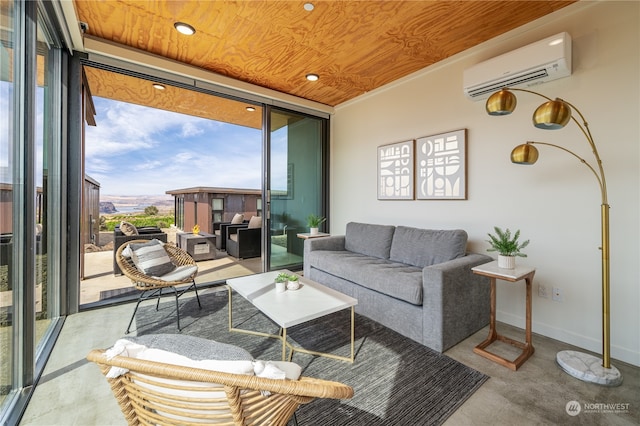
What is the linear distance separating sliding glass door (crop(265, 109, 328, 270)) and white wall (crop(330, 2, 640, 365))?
183cm

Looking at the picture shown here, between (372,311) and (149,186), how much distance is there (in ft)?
23.4

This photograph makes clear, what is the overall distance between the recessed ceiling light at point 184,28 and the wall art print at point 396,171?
8.00ft

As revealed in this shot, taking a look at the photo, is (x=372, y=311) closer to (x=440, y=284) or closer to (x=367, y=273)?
(x=367, y=273)

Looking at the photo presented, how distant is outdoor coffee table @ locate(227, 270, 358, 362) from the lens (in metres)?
1.74

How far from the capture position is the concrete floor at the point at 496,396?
1425 millimetres

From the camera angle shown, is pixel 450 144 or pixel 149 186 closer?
pixel 450 144

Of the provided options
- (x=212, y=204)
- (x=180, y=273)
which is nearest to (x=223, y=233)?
(x=212, y=204)

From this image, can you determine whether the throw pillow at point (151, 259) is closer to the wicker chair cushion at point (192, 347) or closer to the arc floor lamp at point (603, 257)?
the wicker chair cushion at point (192, 347)

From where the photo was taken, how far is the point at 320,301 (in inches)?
78.2

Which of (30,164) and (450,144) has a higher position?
(450,144)

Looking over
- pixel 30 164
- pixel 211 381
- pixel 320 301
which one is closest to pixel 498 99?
pixel 320 301

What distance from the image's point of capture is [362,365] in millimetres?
1877

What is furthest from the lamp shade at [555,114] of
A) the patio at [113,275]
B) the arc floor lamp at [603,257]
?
the patio at [113,275]

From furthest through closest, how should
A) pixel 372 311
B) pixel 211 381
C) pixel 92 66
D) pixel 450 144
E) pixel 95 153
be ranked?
pixel 95 153 → pixel 450 144 → pixel 92 66 → pixel 372 311 → pixel 211 381
